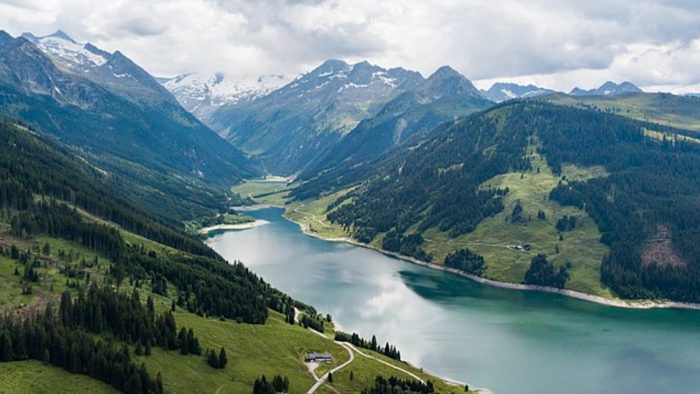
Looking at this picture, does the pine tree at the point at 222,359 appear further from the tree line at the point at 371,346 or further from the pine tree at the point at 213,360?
the tree line at the point at 371,346

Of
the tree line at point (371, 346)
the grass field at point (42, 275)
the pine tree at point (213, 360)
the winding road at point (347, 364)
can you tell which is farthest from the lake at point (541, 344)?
the grass field at point (42, 275)

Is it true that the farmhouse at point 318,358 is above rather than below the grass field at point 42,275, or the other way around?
below

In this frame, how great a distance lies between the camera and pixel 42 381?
9919 centimetres

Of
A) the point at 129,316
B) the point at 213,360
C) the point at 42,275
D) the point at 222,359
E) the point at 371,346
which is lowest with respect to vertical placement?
the point at 371,346

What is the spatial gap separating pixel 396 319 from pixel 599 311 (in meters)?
65.7

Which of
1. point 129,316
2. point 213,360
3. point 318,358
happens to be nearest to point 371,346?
point 318,358

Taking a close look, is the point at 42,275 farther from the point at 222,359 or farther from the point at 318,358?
the point at 318,358

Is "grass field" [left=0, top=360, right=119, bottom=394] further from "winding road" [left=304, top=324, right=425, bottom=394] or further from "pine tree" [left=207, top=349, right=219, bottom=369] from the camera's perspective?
"winding road" [left=304, top=324, right=425, bottom=394]

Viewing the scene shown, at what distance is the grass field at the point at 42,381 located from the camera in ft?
315

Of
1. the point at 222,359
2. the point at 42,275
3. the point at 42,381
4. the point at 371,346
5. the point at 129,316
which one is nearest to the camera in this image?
the point at 42,381

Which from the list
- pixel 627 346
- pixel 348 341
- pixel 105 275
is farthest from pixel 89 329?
pixel 627 346

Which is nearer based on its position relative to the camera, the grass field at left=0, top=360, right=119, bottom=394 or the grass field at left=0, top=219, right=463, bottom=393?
the grass field at left=0, top=360, right=119, bottom=394

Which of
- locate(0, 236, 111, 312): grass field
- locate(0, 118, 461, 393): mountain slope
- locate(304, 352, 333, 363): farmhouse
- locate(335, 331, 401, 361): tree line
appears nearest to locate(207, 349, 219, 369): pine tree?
→ locate(0, 118, 461, 393): mountain slope

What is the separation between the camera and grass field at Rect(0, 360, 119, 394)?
9606 cm
